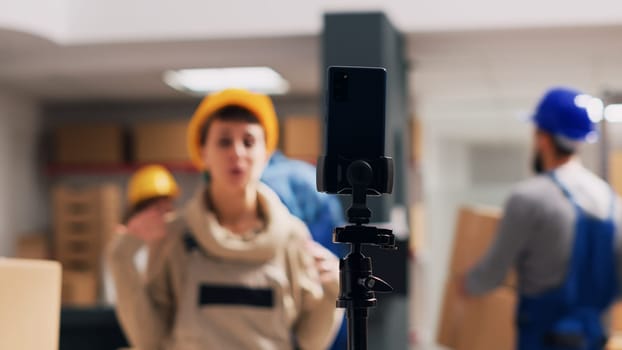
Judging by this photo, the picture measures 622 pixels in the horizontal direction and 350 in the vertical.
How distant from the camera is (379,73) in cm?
114

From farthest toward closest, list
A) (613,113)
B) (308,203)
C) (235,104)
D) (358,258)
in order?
(613,113)
(308,203)
(235,104)
(358,258)

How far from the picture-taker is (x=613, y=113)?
13.8 ft

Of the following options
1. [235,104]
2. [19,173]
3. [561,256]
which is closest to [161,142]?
[19,173]

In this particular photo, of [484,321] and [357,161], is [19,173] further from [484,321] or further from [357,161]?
[357,161]

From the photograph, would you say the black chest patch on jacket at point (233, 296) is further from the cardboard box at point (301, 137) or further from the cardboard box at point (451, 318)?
the cardboard box at point (301, 137)

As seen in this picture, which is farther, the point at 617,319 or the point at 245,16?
the point at 245,16

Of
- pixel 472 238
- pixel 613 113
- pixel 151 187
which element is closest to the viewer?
pixel 472 238

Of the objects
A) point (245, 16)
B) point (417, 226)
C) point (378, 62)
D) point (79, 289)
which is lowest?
point (79, 289)

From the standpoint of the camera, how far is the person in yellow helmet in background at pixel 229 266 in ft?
5.91

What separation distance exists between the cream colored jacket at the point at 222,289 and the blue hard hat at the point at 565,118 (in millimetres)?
1216

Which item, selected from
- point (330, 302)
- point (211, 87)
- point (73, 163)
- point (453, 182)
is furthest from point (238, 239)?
point (73, 163)

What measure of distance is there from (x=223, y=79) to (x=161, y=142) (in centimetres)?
106

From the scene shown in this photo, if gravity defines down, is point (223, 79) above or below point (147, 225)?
above

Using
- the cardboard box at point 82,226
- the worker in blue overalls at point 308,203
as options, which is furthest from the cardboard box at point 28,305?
the cardboard box at point 82,226
